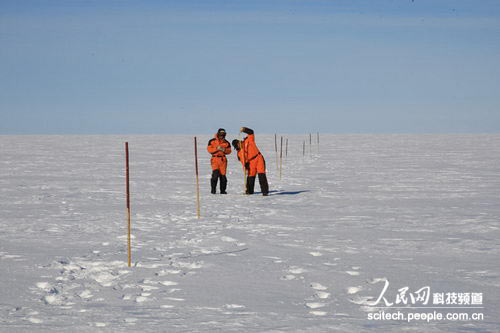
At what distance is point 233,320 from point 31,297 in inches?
69.9

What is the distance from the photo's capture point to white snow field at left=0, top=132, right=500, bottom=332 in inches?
179

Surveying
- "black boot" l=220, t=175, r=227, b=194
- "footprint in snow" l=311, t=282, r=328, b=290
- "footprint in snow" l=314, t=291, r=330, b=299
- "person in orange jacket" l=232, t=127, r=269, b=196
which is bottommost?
"footprint in snow" l=314, t=291, r=330, b=299

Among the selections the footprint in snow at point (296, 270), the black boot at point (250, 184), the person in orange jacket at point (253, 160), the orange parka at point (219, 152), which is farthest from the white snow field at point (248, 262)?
the orange parka at point (219, 152)

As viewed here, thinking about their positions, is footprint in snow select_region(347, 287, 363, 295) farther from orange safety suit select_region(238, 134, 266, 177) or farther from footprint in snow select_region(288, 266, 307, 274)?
orange safety suit select_region(238, 134, 266, 177)

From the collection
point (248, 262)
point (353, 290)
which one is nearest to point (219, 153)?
point (248, 262)

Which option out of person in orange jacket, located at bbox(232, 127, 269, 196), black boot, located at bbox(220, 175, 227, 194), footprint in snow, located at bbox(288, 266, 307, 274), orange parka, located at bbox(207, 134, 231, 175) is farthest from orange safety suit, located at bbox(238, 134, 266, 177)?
footprint in snow, located at bbox(288, 266, 307, 274)

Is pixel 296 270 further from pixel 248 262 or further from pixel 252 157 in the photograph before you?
pixel 252 157

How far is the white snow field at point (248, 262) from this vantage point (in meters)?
4.54

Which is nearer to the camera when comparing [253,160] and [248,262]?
[248,262]

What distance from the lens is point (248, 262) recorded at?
6.47 m

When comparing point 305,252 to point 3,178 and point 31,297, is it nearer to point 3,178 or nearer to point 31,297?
point 31,297

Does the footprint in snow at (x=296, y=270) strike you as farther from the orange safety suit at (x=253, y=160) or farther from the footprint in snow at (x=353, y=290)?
the orange safety suit at (x=253, y=160)

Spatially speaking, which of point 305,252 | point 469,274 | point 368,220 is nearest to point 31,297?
point 305,252

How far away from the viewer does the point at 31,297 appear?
507 cm
